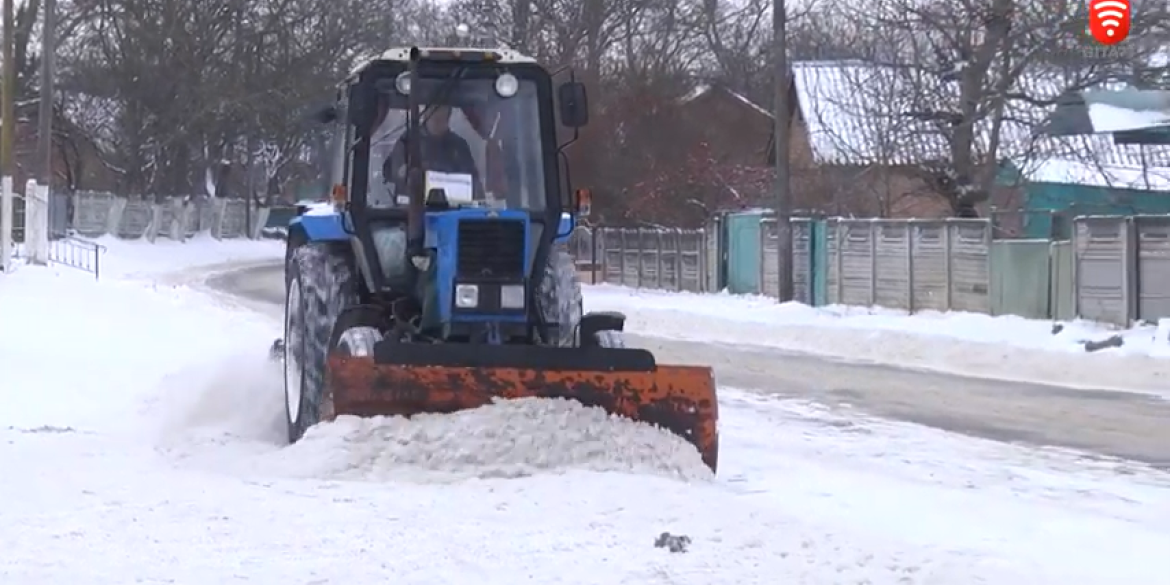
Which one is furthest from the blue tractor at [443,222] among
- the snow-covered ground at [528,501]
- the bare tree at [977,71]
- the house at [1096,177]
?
the house at [1096,177]

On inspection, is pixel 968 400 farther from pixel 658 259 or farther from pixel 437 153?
pixel 658 259

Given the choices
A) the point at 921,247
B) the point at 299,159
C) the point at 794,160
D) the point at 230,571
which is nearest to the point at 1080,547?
the point at 230,571

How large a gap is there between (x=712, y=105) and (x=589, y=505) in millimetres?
34932

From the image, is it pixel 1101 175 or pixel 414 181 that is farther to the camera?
pixel 1101 175

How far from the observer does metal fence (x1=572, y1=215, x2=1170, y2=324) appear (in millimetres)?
21266

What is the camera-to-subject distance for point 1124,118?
121ft

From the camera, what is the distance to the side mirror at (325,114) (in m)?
11.0

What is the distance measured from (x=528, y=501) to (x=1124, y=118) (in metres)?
32.1

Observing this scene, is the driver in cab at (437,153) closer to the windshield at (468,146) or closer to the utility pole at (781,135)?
the windshield at (468,146)

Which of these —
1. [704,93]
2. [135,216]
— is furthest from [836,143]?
[135,216]

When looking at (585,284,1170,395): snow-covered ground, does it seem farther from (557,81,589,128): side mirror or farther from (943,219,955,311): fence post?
(557,81,589,128): side mirror

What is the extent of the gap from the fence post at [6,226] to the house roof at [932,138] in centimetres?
1584

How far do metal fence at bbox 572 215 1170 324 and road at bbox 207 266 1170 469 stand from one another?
3.06 m

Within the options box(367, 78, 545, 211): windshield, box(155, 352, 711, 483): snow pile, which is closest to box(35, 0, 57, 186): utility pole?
box(367, 78, 545, 211): windshield
